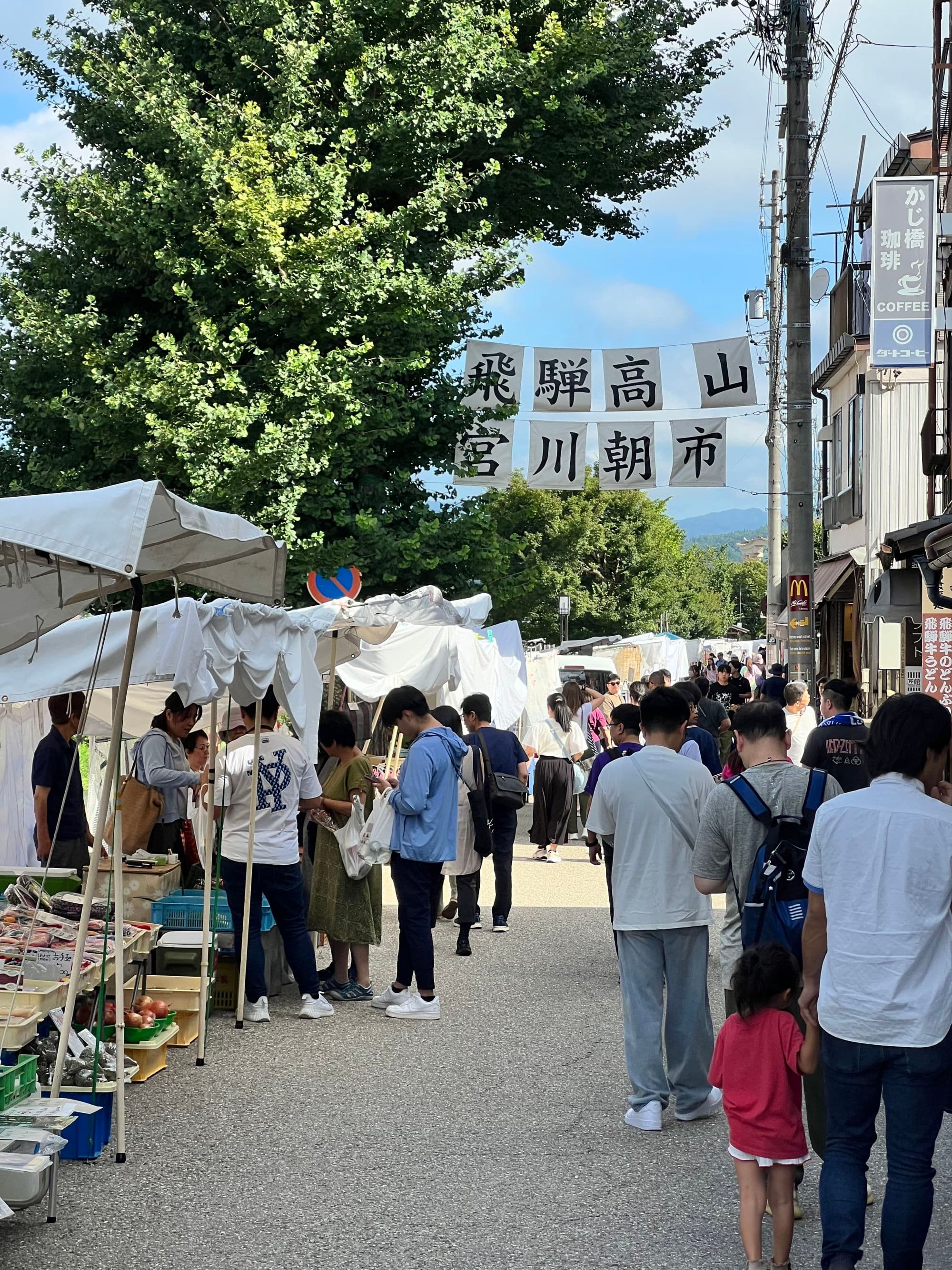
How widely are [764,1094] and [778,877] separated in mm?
882

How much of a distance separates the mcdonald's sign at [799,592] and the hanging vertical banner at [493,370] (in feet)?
19.3

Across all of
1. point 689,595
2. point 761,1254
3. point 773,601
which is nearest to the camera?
point 761,1254

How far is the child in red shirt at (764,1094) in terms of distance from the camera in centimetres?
455

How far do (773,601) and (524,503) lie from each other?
31147mm

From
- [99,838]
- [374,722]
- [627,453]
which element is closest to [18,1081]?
[99,838]

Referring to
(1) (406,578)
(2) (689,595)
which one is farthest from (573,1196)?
(2) (689,595)

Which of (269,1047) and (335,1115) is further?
(269,1047)

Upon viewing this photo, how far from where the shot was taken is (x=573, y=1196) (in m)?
5.48

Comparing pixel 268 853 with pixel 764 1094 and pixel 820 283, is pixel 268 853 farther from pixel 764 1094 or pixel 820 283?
pixel 820 283

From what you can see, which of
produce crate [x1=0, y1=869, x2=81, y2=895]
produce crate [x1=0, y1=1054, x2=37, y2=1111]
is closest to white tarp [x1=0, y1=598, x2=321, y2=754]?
produce crate [x1=0, y1=869, x2=81, y2=895]

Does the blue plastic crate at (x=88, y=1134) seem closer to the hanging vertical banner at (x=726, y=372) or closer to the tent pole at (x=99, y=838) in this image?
the tent pole at (x=99, y=838)

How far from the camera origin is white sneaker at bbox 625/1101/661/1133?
6367 millimetres

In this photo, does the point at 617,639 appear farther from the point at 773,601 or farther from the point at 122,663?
the point at 122,663

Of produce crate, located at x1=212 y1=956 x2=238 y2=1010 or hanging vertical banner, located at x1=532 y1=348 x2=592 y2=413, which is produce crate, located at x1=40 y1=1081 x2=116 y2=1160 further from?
hanging vertical banner, located at x1=532 y1=348 x2=592 y2=413
